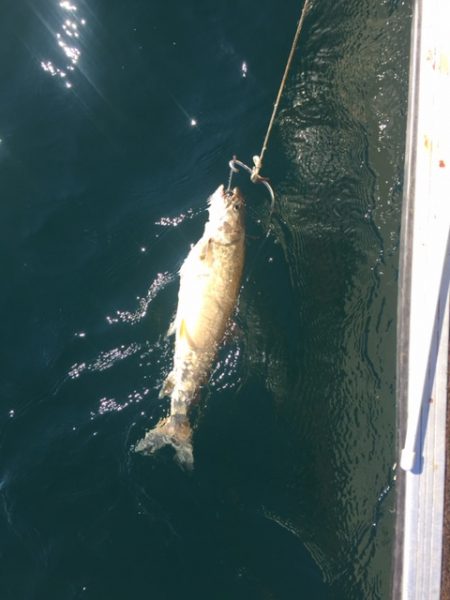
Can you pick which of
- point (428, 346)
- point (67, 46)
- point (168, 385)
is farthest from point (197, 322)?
point (67, 46)

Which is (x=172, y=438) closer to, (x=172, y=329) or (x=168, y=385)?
(x=168, y=385)

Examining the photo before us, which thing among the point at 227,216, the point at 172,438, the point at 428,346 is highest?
the point at 227,216

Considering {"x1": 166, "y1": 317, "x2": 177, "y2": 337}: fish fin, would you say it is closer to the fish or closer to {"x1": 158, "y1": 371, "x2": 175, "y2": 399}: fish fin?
the fish

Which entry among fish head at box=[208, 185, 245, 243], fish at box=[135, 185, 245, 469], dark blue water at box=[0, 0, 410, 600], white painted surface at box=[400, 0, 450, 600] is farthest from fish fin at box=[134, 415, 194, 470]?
white painted surface at box=[400, 0, 450, 600]

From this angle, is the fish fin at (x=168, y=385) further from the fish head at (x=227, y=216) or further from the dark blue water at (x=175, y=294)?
the fish head at (x=227, y=216)

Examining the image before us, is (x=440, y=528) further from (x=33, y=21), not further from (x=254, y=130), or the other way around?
(x=33, y=21)

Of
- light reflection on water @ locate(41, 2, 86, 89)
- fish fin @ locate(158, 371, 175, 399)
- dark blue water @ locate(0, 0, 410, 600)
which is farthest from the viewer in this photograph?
light reflection on water @ locate(41, 2, 86, 89)

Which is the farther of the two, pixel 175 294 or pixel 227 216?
pixel 175 294
